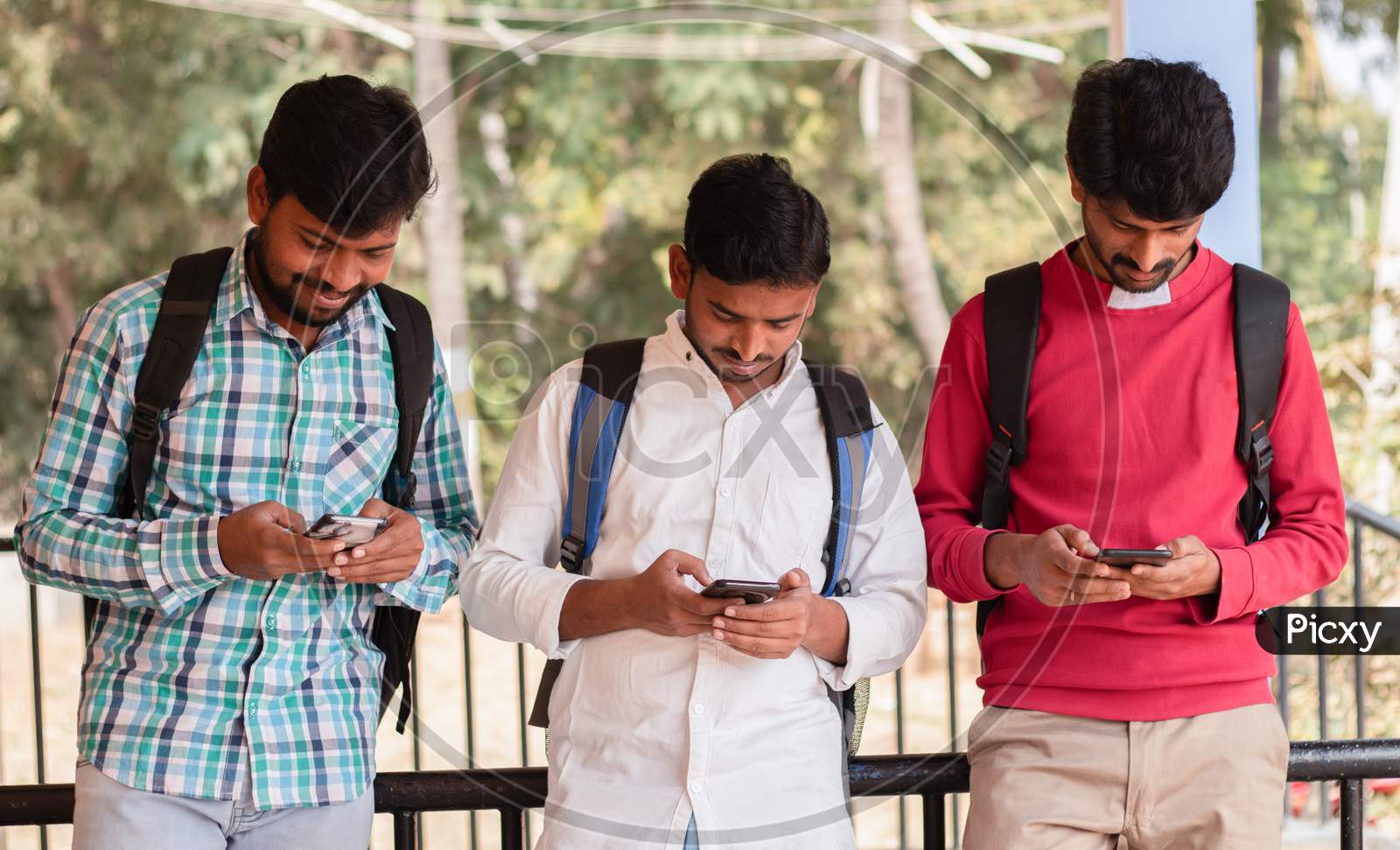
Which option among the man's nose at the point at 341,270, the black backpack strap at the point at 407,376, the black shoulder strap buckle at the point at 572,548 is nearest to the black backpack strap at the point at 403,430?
the black backpack strap at the point at 407,376

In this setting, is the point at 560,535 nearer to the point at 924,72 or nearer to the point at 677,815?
the point at 677,815

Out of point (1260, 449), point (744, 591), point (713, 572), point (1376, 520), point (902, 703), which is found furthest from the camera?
point (1376, 520)

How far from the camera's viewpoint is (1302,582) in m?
1.28

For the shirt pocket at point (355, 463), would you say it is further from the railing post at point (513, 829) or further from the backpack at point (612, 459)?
the railing post at point (513, 829)

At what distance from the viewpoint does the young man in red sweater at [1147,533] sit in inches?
49.8

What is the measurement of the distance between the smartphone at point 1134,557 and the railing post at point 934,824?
1.21ft

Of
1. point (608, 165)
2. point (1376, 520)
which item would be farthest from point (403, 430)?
point (608, 165)

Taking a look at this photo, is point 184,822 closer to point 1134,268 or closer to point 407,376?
point 407,376

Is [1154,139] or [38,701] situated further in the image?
[38,701]

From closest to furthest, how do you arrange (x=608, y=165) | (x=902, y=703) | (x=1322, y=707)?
(x=902, y=703) < (x=1322, y=707) < (x=608, y=165)

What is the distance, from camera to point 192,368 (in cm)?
122

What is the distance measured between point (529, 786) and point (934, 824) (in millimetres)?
441

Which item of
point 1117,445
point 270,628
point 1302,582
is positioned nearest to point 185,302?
point 270,628

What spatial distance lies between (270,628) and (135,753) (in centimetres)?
16
